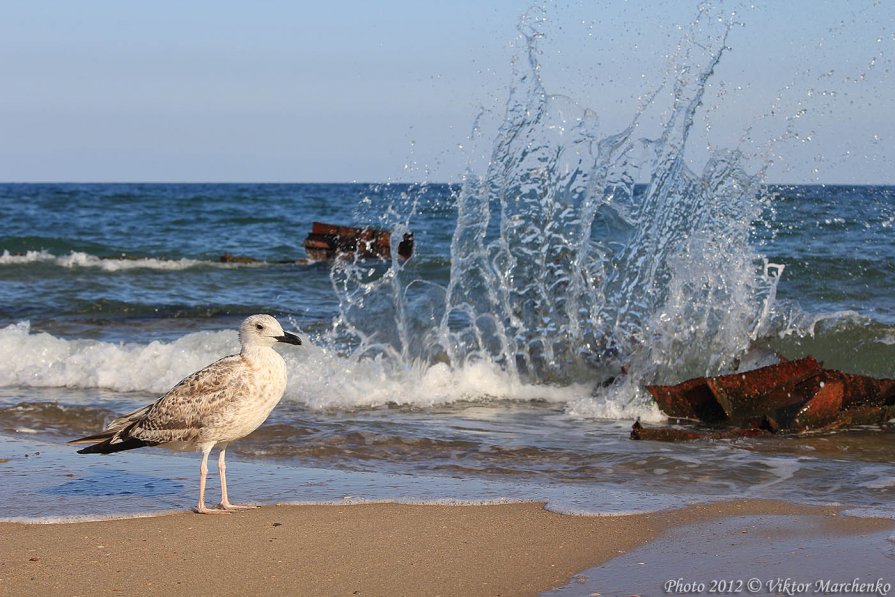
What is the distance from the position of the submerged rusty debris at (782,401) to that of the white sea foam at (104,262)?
14.7 metres

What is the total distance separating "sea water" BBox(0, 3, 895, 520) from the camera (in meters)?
5.88

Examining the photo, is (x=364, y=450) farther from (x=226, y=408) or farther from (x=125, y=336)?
(x=125, y=336)

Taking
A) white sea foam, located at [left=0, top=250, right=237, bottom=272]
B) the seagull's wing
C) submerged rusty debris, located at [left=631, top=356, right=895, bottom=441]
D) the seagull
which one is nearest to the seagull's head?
the seagull

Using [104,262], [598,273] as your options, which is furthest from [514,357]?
[104,262]

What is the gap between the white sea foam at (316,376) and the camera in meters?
8.64

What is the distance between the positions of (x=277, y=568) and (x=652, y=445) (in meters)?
3.24

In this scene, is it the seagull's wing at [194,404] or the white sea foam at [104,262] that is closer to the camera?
the seagull's wing at [194,404]

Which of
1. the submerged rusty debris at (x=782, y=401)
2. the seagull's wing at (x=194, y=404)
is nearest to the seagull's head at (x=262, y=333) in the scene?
the seagull's wing at (x=194, y=404)

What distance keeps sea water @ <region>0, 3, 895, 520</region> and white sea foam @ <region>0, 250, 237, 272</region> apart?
4289 millimetres

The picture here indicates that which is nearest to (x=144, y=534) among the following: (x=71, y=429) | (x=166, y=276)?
Answer: (x=71, y=429)

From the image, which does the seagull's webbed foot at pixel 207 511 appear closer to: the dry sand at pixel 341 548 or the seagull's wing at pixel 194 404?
the dry sand at pixel 341 548

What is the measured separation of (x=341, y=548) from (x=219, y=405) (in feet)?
3.65

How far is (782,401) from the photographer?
7277mm

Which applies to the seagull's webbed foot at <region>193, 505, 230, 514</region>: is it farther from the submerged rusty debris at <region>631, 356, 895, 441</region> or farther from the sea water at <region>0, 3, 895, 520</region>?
the submerged rusty debris at <region>631, 356, 895, 441</region>
